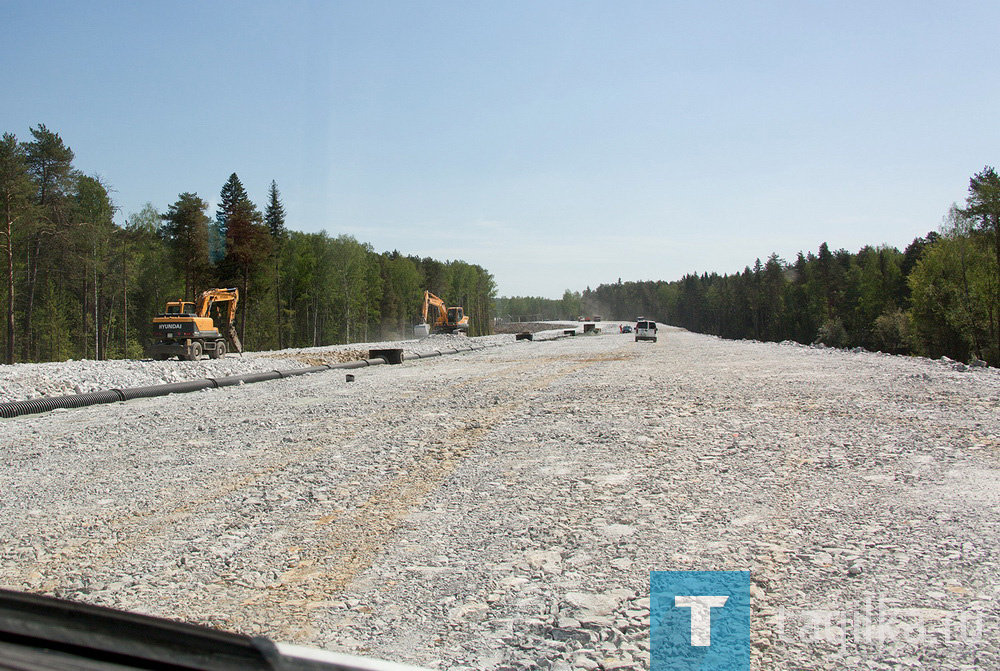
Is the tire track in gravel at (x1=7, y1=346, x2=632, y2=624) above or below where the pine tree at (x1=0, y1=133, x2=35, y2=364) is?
below

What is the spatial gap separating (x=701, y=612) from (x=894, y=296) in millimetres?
92055

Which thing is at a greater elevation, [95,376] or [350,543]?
[95,376]

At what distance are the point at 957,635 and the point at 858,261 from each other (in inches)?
4899

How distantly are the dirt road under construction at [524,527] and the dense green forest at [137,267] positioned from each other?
34.1 meters

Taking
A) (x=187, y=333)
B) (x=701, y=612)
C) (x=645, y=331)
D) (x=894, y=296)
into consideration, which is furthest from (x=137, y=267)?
(x=894, y=296)

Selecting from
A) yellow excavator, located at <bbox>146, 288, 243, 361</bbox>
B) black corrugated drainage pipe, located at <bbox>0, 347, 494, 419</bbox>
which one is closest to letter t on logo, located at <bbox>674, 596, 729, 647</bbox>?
black corrugated drainage pipe, located at <bbox>0, 347, 494, 419</bbox>

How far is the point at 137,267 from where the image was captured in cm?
4984

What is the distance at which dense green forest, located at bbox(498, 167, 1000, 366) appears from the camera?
4950 centimetres

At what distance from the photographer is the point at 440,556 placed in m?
4.05

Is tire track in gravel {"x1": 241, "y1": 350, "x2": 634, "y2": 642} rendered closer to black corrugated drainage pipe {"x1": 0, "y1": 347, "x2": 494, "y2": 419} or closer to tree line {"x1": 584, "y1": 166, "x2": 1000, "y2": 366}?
black corrugated drainage pipe {"x1": 0, "y1": 347, "x2": 494, "y2": 419}

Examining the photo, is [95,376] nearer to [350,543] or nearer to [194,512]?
[194,512]
